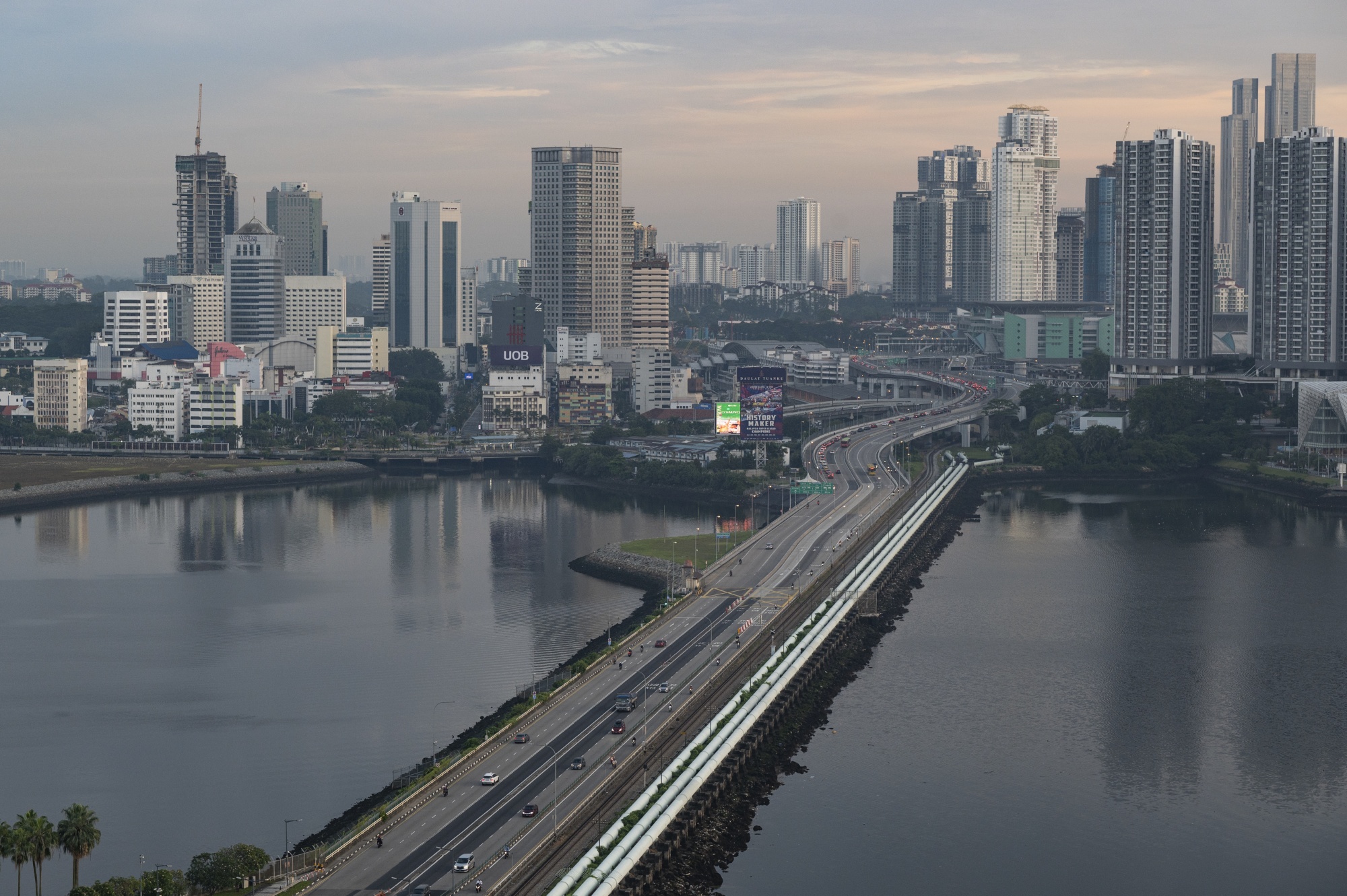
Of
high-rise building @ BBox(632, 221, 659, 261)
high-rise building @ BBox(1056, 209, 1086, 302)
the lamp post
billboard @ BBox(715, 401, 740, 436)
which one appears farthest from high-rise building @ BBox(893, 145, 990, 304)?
the lamp post

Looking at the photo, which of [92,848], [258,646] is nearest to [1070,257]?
[258,646]

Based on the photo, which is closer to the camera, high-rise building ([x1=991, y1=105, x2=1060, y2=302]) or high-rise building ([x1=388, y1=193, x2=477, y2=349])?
high-rise building ([x1=388, y1=193, x2=477, y2=349])

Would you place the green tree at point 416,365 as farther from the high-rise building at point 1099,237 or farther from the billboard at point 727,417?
the high-rise building at point 1099,237

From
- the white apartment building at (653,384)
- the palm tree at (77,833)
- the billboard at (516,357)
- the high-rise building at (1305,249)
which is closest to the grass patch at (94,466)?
the billboard at (516,357)

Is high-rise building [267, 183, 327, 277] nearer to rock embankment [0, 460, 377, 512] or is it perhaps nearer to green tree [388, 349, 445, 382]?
green tree [388, 349, 445, 382]

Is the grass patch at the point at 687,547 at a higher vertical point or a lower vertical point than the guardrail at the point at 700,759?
higher
